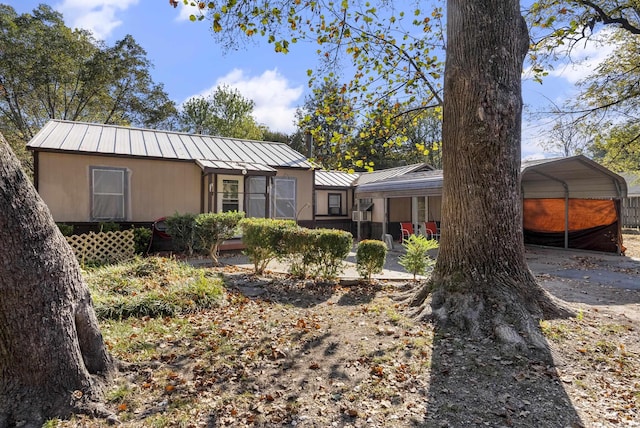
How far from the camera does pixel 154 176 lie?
39.5 feet

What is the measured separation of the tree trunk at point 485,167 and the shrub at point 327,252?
258cm

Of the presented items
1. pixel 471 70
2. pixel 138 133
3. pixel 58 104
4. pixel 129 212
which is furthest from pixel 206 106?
pixel 471 70

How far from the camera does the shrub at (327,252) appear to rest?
699cm

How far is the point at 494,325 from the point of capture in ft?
13.1

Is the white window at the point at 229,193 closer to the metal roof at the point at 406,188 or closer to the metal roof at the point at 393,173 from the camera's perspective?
the metal roof at the point at 406,188

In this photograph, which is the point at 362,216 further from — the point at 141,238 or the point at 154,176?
the point at 141,238

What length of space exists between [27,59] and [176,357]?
2535 cm

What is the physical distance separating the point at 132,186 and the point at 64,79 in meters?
16.4

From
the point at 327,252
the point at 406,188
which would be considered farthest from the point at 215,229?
the point at 406,188

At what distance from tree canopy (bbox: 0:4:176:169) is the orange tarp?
25.2m

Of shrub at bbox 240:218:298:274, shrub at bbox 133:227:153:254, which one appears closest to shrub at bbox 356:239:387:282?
shrub at bbox 240:218:298:274

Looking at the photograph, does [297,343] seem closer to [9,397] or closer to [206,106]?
[9,397]

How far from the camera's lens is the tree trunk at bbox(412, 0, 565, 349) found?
4379 millimetres

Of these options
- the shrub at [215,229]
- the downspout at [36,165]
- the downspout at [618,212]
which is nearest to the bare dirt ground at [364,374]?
the shrub at [215,229]
